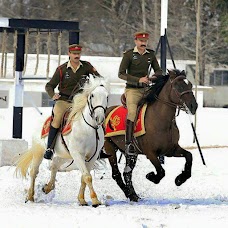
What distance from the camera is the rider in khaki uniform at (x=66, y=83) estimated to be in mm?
12328

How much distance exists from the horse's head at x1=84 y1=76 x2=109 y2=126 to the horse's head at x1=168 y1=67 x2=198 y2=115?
4.00 feet

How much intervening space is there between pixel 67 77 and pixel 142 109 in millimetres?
1267

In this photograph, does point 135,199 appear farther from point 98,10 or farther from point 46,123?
point 98,10

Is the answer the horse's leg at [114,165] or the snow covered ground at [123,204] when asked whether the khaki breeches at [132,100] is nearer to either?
the horse's leg at [114,165]

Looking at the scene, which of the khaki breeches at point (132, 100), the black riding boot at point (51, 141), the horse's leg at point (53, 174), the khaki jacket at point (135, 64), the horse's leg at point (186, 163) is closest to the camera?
the black riding boot at point (51, 141)

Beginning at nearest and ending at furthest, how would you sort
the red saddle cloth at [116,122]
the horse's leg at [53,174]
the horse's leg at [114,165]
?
the horse's leg at [53,174] < the horse's leg at [114,165] < the red saddle cloth at [116,122]

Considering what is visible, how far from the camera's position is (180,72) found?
12477 millimetres

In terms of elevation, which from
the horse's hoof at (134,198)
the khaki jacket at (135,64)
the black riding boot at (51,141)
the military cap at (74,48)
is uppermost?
the military cap at (74,48)

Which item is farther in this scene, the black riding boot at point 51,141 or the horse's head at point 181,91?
the black riding boot at point 51,141

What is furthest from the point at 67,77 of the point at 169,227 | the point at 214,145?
the point at 214,145

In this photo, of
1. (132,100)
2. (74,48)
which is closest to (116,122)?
(132,100)

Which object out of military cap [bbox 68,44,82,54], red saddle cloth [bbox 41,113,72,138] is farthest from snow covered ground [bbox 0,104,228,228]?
military cap [bbox 68,44,82,54]

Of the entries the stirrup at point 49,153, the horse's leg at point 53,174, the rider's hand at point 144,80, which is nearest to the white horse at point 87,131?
the stirrup at point 49,153

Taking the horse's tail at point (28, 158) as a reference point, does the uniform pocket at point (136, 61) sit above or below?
above
